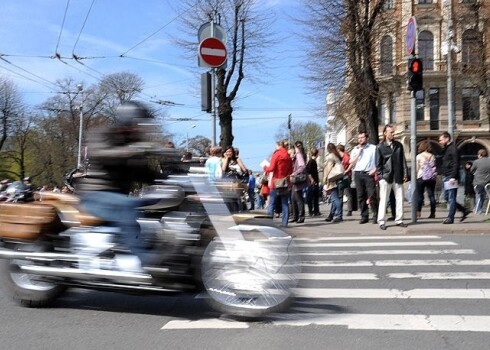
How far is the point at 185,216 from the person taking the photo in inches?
202

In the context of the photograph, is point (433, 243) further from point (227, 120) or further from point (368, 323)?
point (227, 120)

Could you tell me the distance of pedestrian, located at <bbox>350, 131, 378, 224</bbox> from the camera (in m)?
12.1

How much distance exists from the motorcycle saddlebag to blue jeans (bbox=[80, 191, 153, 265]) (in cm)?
49

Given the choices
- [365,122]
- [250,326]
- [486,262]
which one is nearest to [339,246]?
[486,262]

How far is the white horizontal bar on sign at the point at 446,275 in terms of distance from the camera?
687 centimetres

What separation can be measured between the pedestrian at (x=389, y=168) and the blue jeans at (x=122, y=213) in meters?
7.19

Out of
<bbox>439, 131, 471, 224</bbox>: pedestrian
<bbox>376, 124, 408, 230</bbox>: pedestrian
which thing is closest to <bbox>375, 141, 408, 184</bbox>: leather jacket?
<bbox>376, 124, 408, 230</bbox>: pedestrian

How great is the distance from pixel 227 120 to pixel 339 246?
16.7m

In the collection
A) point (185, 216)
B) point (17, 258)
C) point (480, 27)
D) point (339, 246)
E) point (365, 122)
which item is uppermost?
point (480, 27)

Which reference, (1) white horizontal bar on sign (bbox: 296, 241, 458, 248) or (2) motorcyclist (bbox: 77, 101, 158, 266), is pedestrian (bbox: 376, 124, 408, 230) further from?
(2) motorcyclist (bbox: 77, 101, 158, 266)

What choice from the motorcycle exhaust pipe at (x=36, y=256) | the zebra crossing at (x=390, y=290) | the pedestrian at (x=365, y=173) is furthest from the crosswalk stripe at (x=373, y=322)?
the pedestrian at (x=365, y=173)

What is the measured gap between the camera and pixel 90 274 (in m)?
5.17

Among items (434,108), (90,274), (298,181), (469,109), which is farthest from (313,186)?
(434,108)

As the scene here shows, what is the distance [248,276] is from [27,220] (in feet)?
6.89
